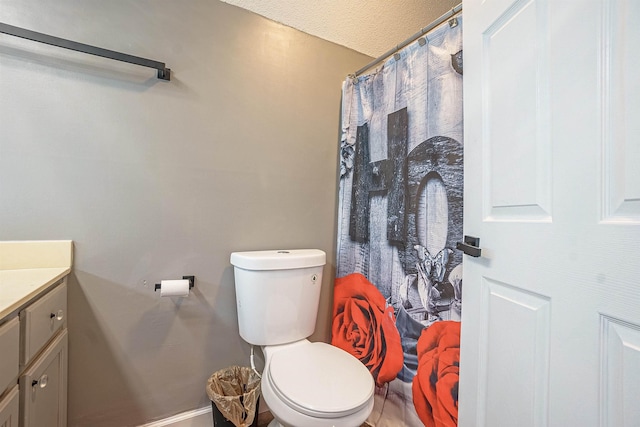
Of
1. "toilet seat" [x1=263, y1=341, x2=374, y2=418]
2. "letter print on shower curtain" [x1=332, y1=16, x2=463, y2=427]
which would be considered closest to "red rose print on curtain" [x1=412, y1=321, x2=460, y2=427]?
→ "letter print on shower curtain" [x1=332, y1=16, x2=463, y2=427]

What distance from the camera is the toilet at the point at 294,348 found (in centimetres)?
90

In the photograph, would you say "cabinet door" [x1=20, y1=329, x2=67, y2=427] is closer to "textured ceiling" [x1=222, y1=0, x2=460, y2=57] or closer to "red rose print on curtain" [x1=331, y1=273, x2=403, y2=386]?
"red rose print on curtain" [x1=331, y1=273, x2=403, y2=386]

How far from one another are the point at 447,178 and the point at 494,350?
0.58 metres

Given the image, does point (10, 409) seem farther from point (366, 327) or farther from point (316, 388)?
point (366, 327)

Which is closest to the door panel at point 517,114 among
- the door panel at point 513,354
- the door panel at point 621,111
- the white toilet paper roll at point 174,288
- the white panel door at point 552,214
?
the white panel door at point 552,214

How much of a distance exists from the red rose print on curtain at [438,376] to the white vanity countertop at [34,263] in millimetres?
1302

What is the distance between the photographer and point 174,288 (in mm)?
1149

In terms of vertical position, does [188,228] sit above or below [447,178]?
below

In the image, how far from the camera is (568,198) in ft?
1.93

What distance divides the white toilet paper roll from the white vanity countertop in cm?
33

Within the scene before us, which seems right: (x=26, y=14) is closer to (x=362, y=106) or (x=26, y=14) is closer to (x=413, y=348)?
(x=362, y=106)

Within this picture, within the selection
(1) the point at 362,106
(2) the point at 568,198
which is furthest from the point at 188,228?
(2) the point at 568,198

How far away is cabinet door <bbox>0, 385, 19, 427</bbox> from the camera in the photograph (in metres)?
0.62

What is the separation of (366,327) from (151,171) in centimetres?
126
